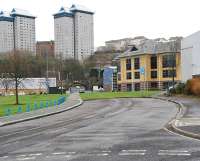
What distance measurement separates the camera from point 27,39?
168000 millimetres

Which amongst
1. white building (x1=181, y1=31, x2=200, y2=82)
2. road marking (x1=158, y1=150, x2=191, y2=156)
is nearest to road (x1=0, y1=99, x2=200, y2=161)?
road marking (x1=158, y1=150, x2=191, y2=156)

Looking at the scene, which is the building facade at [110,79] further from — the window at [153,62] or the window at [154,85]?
the window at [154,85]

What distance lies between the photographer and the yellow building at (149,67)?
4380 inches

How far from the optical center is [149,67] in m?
116

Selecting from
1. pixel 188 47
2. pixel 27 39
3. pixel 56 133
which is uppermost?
pixel 27 39

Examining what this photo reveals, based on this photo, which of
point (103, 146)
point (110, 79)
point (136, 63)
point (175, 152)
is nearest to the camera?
point (175, 152)

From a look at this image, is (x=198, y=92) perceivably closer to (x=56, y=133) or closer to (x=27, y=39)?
(x=56, y=133)

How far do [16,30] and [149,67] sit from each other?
68342mm

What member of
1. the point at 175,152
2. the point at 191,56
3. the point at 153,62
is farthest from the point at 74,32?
the point at 175,152

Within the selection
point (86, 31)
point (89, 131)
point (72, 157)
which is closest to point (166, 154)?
point (72, 157)

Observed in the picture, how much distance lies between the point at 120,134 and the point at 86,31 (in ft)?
537

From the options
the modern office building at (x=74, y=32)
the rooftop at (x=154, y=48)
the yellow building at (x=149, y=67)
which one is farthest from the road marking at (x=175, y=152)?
the modern office building at (x=74, y=32)

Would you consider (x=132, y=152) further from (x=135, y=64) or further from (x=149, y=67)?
(x=135, y=64)

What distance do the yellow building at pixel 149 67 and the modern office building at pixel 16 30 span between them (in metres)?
55.6
